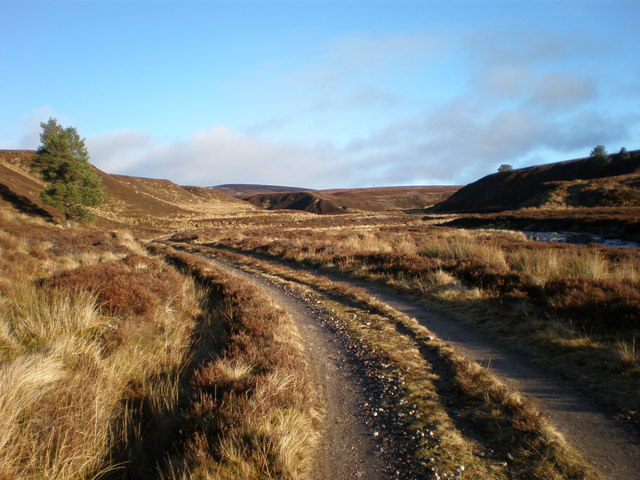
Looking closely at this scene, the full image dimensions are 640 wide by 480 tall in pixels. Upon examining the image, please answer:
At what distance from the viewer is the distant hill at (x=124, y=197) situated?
125 ft

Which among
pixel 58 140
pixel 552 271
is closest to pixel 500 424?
pixel 552 271

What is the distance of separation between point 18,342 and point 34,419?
8.41ft

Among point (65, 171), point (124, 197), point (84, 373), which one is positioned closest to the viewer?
point (84, 373)

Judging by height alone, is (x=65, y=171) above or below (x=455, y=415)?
above

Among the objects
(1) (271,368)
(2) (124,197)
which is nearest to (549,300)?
(1) (271,368)

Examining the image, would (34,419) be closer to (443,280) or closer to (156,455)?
(156,455)

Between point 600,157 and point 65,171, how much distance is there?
265 ft

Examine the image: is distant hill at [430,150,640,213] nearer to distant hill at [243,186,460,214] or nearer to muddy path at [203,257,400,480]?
distant hill at [243,186,460,214]

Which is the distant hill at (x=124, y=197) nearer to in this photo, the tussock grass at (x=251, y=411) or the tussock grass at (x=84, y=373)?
the tussock grass at (x=84, y=373)

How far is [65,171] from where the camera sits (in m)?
36.2

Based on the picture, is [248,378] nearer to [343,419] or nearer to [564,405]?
[343,419]

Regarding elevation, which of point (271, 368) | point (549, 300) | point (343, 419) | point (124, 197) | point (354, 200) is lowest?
point (343, 419)

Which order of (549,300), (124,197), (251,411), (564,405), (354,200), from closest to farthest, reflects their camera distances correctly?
1. (251,411)
2. (564,405)
3. (549,300)
4. (124,197)
5. (354,200)

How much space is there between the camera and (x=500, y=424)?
12.6 ft
